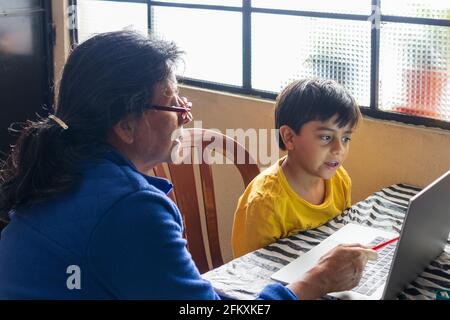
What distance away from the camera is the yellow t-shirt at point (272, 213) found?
166 centimetres

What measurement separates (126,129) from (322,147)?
0.68 m

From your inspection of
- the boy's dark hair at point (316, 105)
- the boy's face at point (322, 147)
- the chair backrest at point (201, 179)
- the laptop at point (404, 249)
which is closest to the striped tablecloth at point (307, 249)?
the laptop at point (404, 249)

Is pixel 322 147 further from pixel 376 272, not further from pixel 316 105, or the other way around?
pixel 376 272

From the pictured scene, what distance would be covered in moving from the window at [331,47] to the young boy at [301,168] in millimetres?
317

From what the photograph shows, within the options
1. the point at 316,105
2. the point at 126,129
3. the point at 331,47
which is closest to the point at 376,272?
the point at 316,105

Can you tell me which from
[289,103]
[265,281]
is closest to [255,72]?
Answer: [289,103]

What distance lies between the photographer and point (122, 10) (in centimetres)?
287

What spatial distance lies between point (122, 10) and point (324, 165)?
145cm

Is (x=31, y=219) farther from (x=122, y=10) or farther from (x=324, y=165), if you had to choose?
(x=122, y=10)

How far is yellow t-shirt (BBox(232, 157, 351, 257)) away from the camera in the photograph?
1.66 m

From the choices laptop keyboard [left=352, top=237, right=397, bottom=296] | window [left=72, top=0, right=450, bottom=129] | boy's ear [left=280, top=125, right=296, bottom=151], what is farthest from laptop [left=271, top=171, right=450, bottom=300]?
window [left=72, top=0, right=450, bottom=129]

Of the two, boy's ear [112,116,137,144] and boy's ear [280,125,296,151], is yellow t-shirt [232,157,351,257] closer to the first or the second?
boy's ear [280,125,296,151]

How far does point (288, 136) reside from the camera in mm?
1810

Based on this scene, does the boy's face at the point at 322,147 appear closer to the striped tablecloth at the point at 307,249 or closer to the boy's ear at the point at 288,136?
the boy's ear at the point at 288,136
